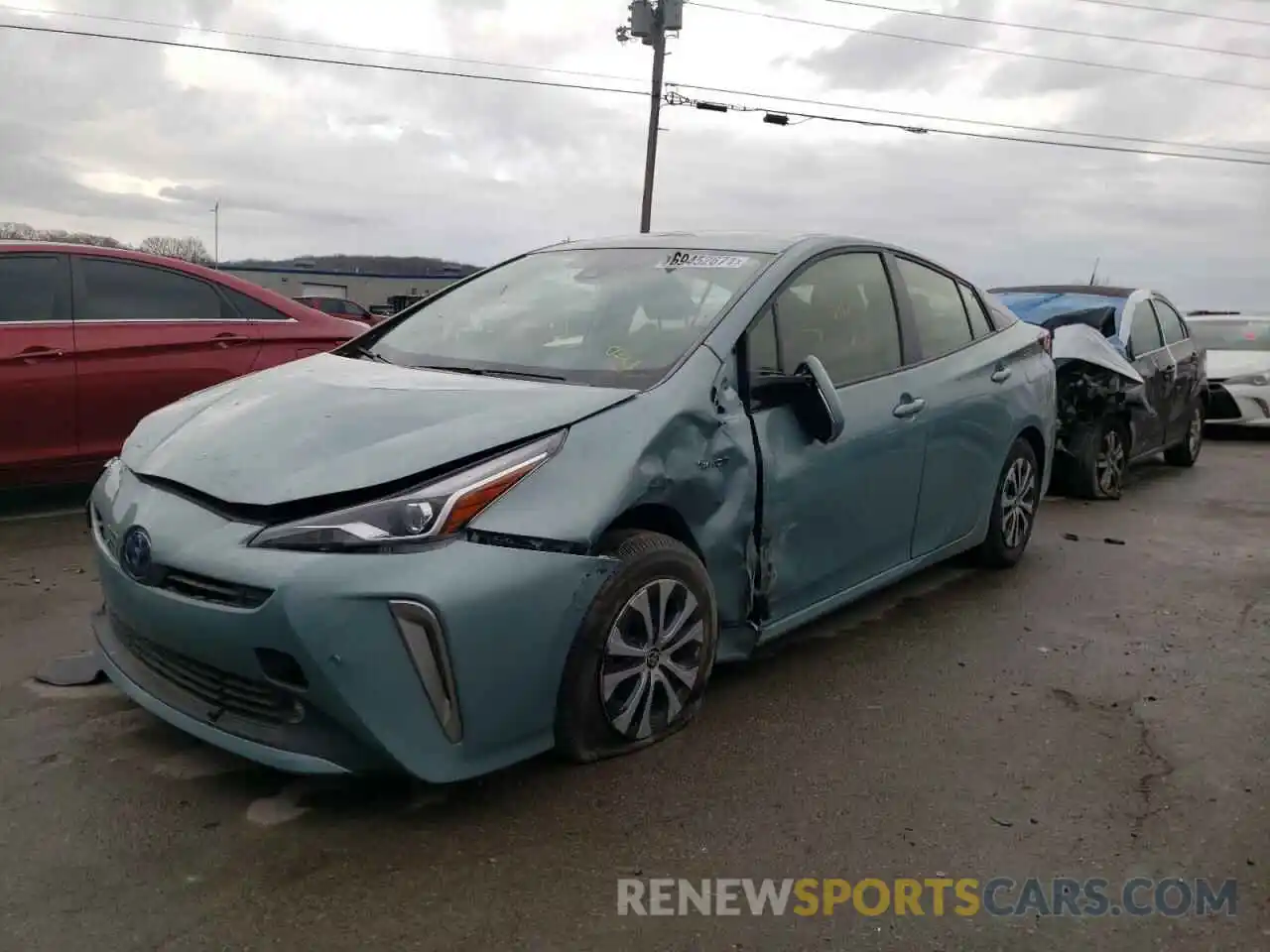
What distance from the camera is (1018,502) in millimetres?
5238

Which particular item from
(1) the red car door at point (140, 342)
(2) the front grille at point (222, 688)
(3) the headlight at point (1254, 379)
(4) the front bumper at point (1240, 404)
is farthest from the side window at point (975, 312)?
(3) the headlight at point (1254, 379)

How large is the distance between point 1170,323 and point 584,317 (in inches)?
265

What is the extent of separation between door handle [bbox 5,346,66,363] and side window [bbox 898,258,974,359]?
4.25 meters

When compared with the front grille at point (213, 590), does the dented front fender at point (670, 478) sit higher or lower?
higher

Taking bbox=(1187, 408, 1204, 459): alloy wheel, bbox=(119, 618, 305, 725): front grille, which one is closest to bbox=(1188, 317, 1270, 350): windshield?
bbox=(1187, 408, 1204, 459): alloy wheel

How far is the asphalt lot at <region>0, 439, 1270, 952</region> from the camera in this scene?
7.64 feet

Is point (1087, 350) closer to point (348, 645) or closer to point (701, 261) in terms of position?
point (701, 261)

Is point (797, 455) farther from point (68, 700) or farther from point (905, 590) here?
point (68, 700)

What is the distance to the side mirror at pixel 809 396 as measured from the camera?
3.40 metres

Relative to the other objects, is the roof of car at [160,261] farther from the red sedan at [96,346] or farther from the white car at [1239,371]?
the white car at [1239,371]

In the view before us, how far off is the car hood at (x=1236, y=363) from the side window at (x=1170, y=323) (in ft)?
11.0

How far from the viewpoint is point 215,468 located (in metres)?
2.75

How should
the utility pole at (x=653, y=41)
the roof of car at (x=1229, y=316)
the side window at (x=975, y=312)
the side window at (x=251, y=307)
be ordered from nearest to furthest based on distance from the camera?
the side window at (x=975, y=312)
the side window at (x=251, y=307)
the roof of car at (x=1229, y=316)
the utility pole at (x=653, y=41)

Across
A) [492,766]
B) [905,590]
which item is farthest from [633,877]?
[905,590]
